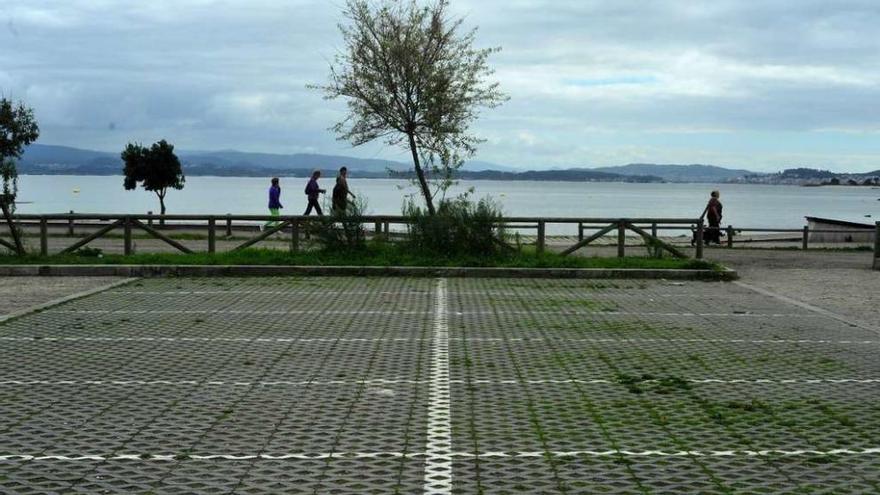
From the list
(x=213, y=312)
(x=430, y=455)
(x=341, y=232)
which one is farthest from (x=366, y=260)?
(x=430, y=455)

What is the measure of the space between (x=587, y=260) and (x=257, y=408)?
44.2 feet

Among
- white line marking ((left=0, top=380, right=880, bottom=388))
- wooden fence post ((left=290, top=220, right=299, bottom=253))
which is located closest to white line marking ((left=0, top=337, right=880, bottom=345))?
white line marking ((left=0, top=380, right=880, bottom=388))

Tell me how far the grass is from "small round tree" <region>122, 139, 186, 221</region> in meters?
32.1

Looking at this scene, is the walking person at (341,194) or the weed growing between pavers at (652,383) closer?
the weed growing between pavers at (652,383)

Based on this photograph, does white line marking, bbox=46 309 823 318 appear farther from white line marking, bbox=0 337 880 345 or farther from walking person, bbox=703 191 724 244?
walking person, bbox=703 191 724 244

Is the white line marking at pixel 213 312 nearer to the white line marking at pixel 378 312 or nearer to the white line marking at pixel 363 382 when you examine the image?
the white line marking at pixel 378 312

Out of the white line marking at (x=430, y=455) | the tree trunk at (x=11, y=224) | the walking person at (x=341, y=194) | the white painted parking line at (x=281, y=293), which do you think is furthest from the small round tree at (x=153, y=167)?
the white line marking at (x=430, y=455)

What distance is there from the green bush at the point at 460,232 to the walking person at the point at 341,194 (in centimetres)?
134

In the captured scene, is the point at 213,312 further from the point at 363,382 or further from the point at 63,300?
the point at 363,382

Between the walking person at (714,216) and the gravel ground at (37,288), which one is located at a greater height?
the walking person at (714,216)

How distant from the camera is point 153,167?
172 feet

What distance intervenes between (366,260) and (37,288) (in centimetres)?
574

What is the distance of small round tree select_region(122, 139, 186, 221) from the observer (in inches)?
2063

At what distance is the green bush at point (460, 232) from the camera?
20.6 m
